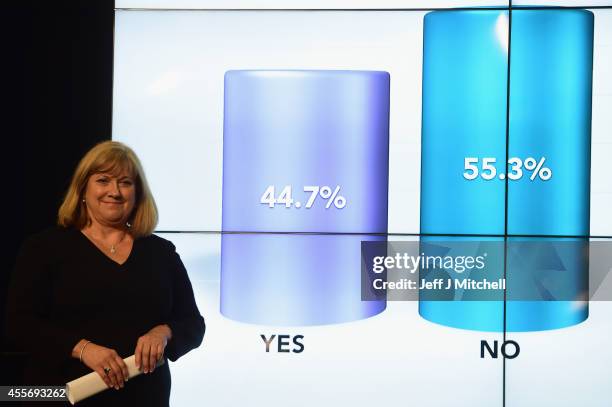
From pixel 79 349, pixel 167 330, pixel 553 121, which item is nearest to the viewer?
pixel 79 349

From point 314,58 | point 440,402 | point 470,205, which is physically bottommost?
point 440,402

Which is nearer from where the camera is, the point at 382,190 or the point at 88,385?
the point at 88,385

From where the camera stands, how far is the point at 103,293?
6.00ft

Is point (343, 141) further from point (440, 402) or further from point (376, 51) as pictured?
point (440, 402)

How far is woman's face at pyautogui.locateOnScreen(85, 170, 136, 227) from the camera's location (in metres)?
1.88

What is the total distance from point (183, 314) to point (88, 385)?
13.2 inches

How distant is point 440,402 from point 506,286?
1.70 feet

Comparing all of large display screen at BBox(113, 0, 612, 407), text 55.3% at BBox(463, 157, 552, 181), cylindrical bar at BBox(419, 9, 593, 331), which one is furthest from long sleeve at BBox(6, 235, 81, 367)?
text 55.3% at BBox(463, 157, 552, 181)

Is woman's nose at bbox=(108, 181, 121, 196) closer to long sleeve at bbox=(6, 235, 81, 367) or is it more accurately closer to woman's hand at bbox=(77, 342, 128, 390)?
long sleeve at bbox=(6, 235, 81, 367)

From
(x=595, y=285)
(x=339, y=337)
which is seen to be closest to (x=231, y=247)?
(x=339, y=337)

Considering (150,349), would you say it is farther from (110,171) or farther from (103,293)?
(110,171)

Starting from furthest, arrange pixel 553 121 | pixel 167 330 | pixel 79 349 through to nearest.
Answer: pixel 553 121 → pixel 167 330 → pixel 79 349

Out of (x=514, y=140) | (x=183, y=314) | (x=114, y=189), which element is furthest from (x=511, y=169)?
(x=114, y=189)

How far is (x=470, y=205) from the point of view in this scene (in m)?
2.53
